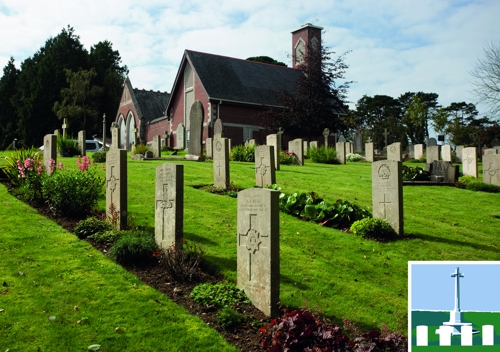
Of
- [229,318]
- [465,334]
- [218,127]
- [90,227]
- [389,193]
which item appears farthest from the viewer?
[218,127]

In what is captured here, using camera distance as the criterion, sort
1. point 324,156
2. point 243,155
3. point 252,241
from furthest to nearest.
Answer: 1. point 324,156
2. point 243,155
3. point 252,241

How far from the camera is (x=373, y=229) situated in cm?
1040

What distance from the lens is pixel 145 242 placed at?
27.7ft

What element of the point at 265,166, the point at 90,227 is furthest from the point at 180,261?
the point at 265,166

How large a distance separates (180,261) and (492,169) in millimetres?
14448

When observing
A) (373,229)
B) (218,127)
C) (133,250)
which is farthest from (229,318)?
(218,127)

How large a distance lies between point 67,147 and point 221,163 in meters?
13.1

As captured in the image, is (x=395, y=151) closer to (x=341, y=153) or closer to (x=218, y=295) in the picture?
(x=341, y=153)

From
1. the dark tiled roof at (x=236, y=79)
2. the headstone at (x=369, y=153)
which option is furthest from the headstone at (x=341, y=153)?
the dark tiled roof at (x=236, y=79)

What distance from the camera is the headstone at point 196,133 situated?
2444cm

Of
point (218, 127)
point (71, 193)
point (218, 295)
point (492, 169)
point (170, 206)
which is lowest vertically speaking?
point (218, 295)

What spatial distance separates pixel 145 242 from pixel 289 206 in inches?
176

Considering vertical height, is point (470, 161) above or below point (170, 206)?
above

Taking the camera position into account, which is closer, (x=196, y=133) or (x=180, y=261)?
(x=180, y=261)
